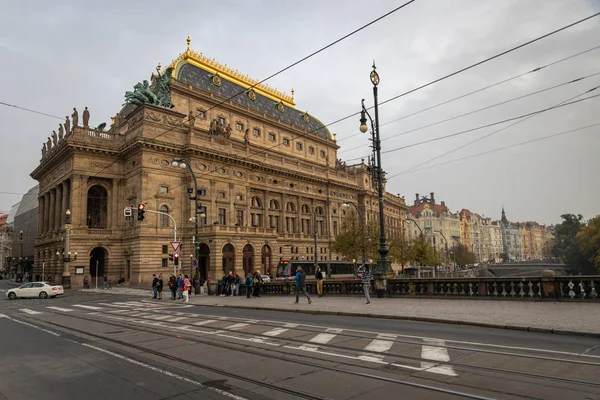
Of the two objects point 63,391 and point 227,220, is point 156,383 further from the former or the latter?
point 227,220

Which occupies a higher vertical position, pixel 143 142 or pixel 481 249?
pixel 143 142

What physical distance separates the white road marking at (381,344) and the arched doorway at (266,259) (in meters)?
45.4

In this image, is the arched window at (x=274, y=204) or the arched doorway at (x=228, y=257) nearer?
the arched doorway at (x=228, y=257)

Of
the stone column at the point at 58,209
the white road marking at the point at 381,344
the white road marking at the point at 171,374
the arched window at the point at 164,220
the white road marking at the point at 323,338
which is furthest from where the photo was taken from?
the stone column at the point at 58,209

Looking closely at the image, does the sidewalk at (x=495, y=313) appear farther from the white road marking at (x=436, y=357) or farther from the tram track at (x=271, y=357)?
the tram track at (x=271, y=357)

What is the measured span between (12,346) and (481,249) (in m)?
177

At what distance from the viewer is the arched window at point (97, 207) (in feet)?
181

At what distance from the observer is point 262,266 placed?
5459 cm

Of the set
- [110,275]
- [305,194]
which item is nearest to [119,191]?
[110,275]

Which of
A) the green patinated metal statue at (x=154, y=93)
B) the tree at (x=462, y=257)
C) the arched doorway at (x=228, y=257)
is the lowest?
the tree at (x=462, y=257)

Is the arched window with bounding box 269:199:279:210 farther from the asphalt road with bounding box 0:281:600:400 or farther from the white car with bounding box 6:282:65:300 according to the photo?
the asphalt road with bounding box 0:281:600:400

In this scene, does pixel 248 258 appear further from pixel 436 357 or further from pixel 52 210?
pixel 436 357

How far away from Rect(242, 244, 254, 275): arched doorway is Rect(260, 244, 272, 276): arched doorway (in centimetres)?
320

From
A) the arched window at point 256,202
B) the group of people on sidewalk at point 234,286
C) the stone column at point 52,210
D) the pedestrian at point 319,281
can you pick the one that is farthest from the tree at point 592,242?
the stone column at point 52,210
